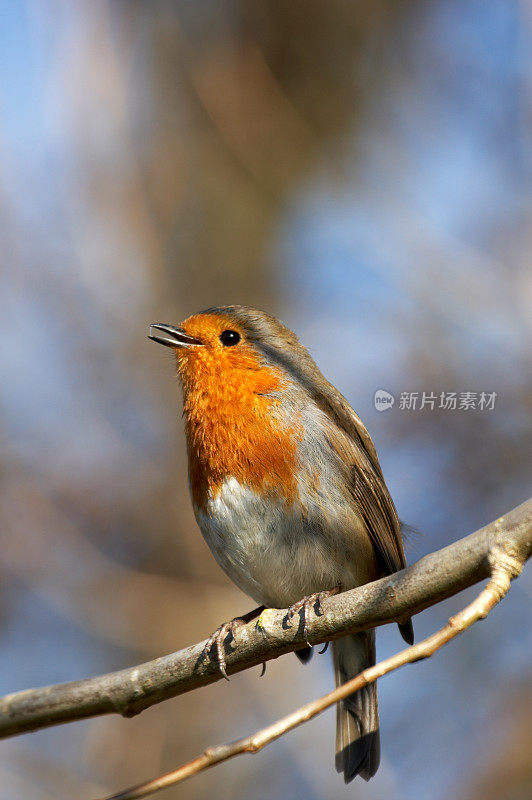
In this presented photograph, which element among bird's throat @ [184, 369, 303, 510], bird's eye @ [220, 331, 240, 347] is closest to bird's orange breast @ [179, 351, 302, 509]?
bird's throat @ [184, 369, 303, 510]

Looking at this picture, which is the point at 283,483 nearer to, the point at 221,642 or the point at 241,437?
the point at 241,437

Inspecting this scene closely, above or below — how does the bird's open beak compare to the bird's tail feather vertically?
above

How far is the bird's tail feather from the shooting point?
156 inches

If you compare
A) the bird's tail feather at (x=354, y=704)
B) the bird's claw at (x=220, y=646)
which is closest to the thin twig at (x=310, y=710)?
the bird's claw at (x=220, y=646)

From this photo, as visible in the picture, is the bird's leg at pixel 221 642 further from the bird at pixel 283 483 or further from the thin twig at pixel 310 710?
the thin twig at pixel 310 710

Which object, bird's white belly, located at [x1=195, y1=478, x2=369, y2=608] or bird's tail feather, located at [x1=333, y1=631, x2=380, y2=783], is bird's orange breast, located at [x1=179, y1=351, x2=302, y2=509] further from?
bird's tail feather, located at [x1=333, y1=631, x2=380, y2=783]

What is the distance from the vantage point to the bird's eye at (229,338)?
400 centimetres

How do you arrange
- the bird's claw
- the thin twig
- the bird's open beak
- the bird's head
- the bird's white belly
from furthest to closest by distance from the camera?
the bird's open beak, the bird's head, the bird's white belly, the bird's claw, the thin twig

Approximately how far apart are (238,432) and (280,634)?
96 cm

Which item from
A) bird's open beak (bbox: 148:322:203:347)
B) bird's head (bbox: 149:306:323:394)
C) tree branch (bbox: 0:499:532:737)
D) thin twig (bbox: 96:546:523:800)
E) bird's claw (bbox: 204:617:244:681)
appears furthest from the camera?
bird's open beak (bbox: 148:322:203:347)

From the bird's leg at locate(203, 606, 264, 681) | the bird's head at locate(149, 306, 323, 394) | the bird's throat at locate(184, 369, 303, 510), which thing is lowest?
the bird's leg at locate(203, 606, 264, 681)

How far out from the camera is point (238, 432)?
139 inches

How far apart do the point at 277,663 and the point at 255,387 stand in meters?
3.38

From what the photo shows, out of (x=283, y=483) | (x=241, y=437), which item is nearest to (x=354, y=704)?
(x=283, y=483)
